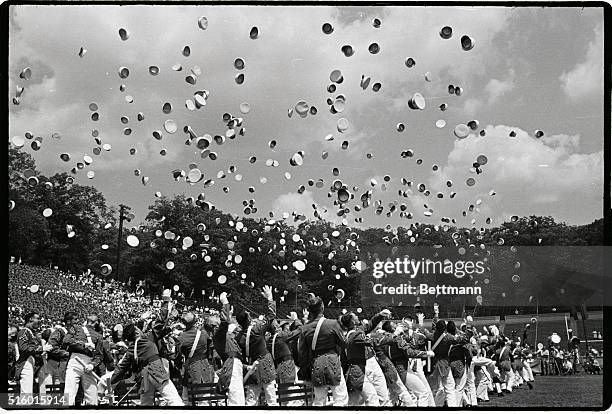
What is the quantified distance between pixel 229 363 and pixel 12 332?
7.66ft

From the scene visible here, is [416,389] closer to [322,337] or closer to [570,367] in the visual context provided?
[322,337]

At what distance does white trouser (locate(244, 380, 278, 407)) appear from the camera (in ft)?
29.0

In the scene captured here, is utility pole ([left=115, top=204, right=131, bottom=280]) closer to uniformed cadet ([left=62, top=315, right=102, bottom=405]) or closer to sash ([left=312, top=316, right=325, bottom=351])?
uniformed cadet ([left=62, top=315, right=102, bottom=405])

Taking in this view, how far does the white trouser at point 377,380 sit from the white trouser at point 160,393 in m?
1.97

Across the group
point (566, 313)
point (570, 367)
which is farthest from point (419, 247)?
point (570, 367)

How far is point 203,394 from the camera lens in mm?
8875

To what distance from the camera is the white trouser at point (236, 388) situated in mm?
8664

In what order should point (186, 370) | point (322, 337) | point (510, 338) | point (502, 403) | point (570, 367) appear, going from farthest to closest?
point (570, 367)
point (510, 338)
point (502, 403)
point (186, 370)
point (322, 337)

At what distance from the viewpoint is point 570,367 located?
45.8 feet

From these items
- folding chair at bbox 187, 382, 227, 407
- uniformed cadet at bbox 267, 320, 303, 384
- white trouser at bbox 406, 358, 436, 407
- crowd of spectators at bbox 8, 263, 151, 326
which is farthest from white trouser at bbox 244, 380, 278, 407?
crowd of spectators at bbox 8, 263, 151, 326

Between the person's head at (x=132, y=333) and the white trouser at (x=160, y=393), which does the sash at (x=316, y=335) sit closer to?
the white trouser at (x=160, y=393)

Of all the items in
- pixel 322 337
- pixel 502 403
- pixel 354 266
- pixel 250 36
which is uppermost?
pixel 250 36

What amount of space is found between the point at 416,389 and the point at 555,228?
95.2 inches

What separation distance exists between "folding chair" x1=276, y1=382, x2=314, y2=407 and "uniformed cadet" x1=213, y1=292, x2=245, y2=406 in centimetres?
41
